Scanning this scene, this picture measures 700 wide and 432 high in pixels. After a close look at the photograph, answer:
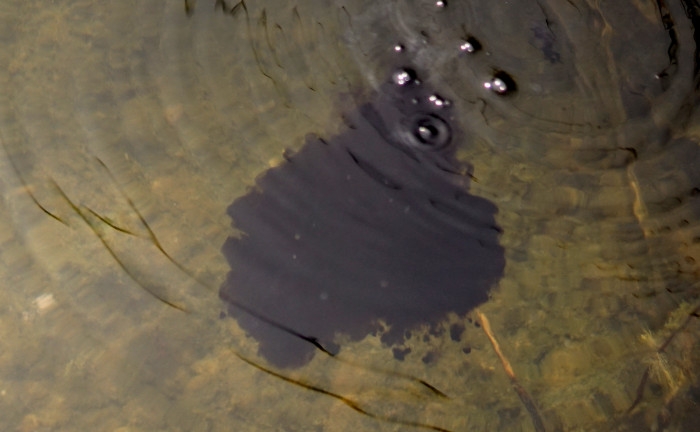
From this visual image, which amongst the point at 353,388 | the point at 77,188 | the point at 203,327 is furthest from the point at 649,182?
the point at 77,188

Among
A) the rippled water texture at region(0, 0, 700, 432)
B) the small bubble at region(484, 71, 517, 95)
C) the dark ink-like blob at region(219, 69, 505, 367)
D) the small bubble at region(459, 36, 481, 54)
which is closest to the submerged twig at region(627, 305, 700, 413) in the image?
the rippled water texture at region(0, 0, 700, 432)

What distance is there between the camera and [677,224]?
2.18 m

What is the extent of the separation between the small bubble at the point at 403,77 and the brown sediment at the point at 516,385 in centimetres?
83

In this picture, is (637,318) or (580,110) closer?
(637,318)

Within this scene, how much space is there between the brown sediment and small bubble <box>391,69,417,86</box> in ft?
2.71

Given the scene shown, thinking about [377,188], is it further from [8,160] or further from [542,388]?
[8,160]

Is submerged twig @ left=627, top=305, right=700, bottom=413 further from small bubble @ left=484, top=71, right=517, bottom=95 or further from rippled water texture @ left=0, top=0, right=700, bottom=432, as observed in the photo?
small bubble @ left=484, top=71, right=517, bottom=95

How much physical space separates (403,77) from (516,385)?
1067mm

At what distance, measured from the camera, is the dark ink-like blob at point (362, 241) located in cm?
200

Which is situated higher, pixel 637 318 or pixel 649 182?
pixel 649 182

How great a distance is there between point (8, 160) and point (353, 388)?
122cm

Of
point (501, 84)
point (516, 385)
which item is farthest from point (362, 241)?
point (501, 84)

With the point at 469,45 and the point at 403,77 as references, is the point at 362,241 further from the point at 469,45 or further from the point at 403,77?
the point at 469,45

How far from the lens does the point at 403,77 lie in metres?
2.42
